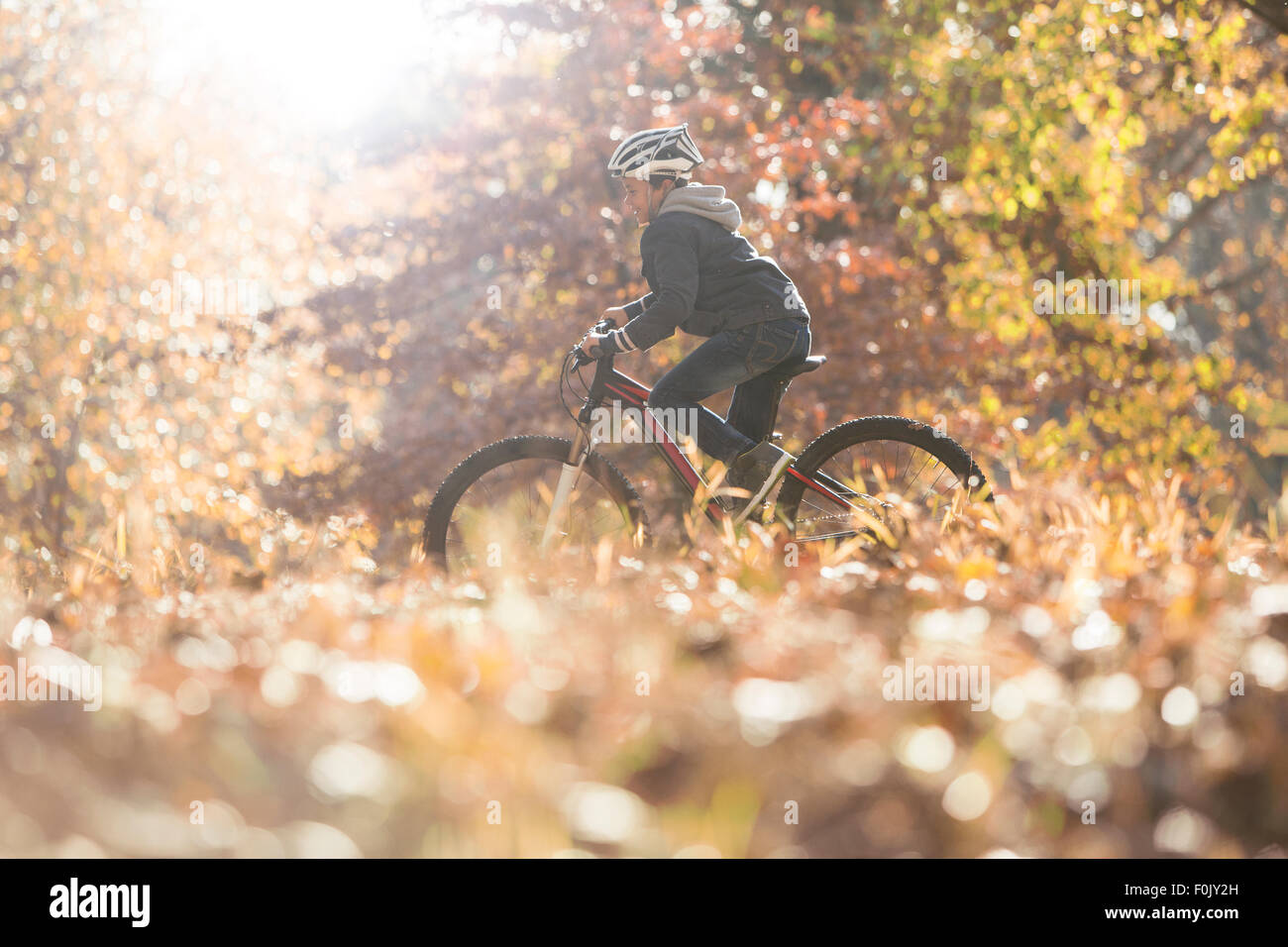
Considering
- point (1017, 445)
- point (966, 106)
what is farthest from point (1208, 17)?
point (1017, 445)

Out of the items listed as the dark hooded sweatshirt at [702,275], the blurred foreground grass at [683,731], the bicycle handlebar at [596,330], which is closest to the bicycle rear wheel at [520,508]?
the bicycle handlebar at [596,330]

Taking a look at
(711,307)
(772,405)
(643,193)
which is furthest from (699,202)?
(772,405)

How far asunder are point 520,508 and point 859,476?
147 cm

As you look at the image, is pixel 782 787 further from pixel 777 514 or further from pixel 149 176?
pixel 149 176

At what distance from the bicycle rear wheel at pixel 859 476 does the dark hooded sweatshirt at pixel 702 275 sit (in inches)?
23.1

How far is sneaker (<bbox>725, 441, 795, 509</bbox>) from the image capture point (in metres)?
4.64

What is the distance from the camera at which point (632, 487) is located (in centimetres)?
466

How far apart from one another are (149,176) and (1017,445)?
31.5 ft

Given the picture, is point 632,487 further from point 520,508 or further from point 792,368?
point 792,368

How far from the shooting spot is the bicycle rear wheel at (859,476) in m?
4.60

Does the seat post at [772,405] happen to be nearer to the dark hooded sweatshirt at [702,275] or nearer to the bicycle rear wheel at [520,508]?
the dark hooded sweatshirt at [702,275]
